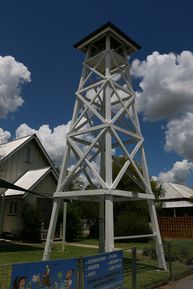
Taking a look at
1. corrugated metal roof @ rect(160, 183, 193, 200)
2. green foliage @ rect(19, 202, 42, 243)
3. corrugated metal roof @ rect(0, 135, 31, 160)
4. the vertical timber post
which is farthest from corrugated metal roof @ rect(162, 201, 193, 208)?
the vertical timber post

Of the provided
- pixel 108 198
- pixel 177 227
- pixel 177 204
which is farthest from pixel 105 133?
pixel 177 204

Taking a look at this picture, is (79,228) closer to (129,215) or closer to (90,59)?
(129,215)

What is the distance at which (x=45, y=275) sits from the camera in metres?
4.82

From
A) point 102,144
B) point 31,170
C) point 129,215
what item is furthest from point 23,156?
point 102,144

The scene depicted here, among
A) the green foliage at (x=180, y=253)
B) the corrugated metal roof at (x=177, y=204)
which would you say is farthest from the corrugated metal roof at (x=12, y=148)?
the corrugated metal roof at (x=177, y=204)

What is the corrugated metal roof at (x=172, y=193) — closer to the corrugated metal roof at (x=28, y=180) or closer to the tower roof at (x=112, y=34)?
the corrugated metal roof at (x=28, y=180)

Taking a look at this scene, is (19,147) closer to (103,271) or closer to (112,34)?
(112,34)

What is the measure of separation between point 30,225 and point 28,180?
2966 millimetres

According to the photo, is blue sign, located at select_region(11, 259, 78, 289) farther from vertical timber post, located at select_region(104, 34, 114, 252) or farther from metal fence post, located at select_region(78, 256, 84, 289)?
vertical timber post, located at select_region(104, 34, 114, 252)

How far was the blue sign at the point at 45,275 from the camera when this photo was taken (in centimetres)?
443

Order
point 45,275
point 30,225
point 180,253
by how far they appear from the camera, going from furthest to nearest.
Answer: point 30,225 → point 180,253 → point 45,275

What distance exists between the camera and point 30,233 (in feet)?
63.8

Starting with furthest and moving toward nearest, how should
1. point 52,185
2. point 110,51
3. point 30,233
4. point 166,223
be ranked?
point 166,223 < point 52,185 < point 30,233 < point 110,51

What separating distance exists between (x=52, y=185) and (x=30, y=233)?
3.90m
